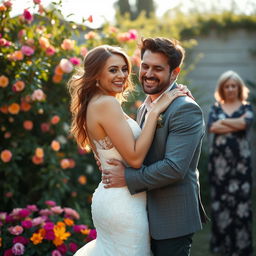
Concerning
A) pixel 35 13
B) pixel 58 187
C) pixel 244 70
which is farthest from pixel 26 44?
pixel 244 70

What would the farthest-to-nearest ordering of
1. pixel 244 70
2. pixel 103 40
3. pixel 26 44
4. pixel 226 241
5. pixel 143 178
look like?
pixel 244 70 < pixel 103 40 < pixel 226 241 < pixel 26 44 < pixel 143 178

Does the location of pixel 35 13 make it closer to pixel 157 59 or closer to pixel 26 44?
pixel 26 44

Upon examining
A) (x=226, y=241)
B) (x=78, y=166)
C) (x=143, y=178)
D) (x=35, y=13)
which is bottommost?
(x=226, y=241)

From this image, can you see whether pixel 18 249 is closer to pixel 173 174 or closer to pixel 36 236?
pixel 36 236

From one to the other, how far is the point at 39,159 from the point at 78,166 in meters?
0.88

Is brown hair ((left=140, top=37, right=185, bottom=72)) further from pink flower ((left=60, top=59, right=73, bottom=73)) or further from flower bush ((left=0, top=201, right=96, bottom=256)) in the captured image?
pink flower ((left=60, top=59, right=73, bottom=73))

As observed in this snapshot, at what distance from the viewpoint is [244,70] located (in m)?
8.81

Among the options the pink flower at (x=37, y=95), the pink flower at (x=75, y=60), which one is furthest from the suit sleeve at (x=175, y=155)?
the pink flower at (x=75, y=60)

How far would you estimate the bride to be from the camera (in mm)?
2809

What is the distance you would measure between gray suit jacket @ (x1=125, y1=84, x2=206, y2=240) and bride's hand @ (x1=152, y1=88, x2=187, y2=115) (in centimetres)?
2

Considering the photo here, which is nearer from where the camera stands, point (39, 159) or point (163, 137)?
point (163, 137)

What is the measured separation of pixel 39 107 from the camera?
474 cm

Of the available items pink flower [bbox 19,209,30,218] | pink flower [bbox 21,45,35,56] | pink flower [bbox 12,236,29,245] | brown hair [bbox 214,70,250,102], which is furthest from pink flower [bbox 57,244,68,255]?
brown hair [bbox 214,70,250,102]

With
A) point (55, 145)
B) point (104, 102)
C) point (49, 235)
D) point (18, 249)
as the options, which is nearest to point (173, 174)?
point (104, 102)
